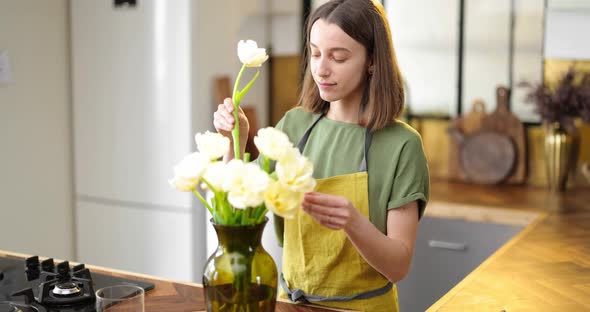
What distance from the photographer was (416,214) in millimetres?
1643

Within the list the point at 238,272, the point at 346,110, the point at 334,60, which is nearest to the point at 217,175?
the point at 238,272

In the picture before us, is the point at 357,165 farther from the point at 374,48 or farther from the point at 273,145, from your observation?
the point at 273,145

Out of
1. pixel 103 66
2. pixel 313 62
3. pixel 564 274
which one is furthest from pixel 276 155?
pixel 103 66

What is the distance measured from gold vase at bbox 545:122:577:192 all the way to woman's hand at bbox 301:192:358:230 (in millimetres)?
1915

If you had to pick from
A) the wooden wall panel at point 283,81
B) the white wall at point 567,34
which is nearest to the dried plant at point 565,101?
Answer: the white wall at point 567,34

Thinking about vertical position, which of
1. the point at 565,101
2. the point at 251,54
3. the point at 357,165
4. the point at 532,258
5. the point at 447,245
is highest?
the point at 251,54

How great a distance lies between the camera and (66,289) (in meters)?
1.53

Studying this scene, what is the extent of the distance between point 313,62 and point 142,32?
5.70 feet

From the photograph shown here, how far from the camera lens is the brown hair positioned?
1593 millimetres

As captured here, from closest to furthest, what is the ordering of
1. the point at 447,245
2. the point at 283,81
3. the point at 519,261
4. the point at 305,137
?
the point at 305,137, the point at 519,261, the point at 447,245, the point at 283,81

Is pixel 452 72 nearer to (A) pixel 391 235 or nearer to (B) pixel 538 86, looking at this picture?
(B) pixel 538 86

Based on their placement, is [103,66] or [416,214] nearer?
[416,214]

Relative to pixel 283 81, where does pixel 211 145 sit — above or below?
below

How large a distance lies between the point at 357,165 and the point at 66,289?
0.63 metres
